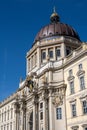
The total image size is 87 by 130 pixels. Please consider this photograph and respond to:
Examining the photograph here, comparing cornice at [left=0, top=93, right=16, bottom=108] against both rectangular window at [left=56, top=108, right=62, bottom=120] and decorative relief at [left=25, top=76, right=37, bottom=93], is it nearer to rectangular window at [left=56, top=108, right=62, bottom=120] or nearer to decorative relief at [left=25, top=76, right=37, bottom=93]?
decorative relief at [left=25, top=76, right=37, bottom=93]

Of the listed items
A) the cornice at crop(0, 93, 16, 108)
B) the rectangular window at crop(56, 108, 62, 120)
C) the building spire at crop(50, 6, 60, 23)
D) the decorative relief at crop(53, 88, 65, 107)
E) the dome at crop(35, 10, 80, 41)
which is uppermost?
the building spire at crop(50, 6, 60, 23)

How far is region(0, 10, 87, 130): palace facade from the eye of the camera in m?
47.3

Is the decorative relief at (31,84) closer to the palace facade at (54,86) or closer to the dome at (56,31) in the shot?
the palace facade at (54,86)

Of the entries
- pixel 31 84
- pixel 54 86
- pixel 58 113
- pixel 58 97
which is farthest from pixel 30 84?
pixel 58 113

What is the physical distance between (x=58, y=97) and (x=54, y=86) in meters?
2.72

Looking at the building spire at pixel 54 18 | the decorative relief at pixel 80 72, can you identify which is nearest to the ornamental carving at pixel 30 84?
the decorative relief at pixel 80 72

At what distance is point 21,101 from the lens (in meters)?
66.2

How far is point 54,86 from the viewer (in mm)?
53688

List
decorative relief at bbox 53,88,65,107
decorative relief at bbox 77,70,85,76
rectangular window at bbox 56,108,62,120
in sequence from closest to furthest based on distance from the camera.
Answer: decorative relief at bbox 77,70,85,76 < rectangular window at bbox 56,108,62,120 < decorative relief at bbox 53,88,65,107

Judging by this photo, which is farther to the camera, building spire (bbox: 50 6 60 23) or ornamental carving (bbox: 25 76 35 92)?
building spire (bbox: 50 6 60 23)

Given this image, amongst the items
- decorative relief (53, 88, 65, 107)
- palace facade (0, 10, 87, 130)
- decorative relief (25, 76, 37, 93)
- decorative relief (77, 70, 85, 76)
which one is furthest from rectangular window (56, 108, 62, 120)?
decorative relief (25, 76, 37, 93)

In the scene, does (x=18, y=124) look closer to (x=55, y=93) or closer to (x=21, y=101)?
(x=21, y=101)

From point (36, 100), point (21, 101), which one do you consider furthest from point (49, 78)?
point (21, 101)

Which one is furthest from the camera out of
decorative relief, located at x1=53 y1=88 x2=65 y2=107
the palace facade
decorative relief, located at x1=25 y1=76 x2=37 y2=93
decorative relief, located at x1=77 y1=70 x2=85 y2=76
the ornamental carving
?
the ornamental carving
